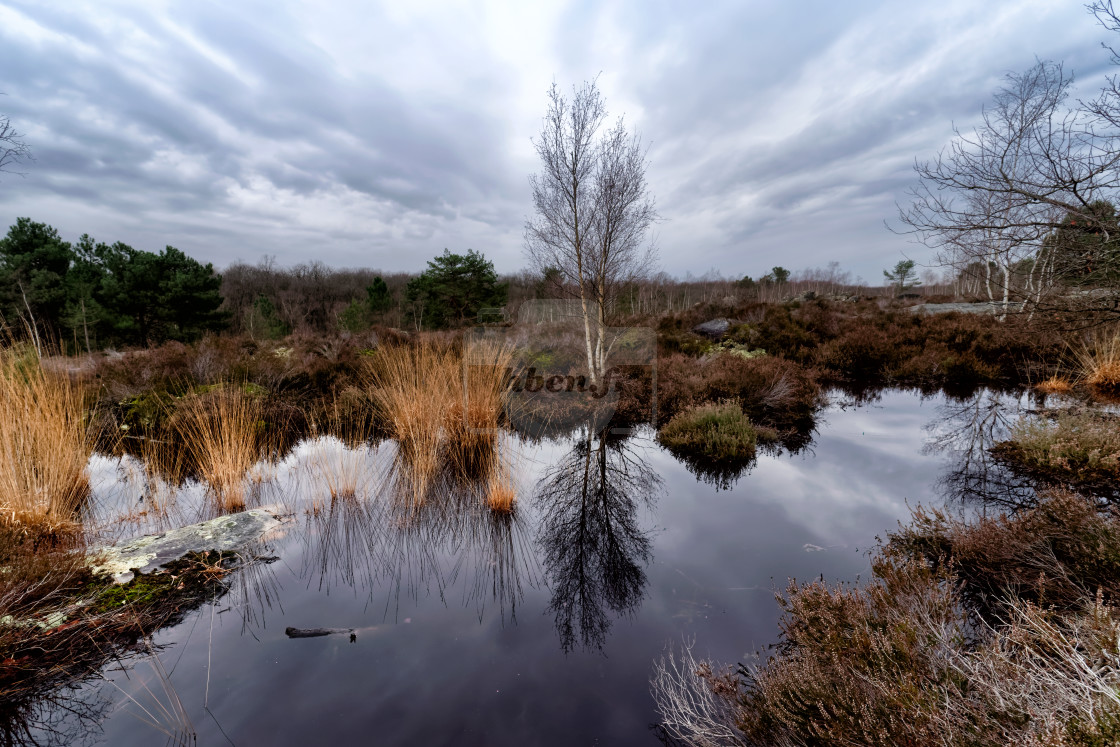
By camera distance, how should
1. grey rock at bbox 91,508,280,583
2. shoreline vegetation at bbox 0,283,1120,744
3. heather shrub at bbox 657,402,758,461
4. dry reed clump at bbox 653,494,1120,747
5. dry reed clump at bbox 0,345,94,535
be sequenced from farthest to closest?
heather shrub at bbox 657,402,758,461, dry reed clump at bbox 0,345,94,535, grey rock at bbox 91,508,280,583, shoreline vegetation at bbox 0,283,1120,744, dry reed clump at bbox 653,494,1120,747

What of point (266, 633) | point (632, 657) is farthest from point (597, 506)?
point (266, 633)

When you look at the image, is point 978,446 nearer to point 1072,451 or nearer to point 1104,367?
point 1072,451

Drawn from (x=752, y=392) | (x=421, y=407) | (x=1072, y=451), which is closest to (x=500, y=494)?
(x=421, y=407)

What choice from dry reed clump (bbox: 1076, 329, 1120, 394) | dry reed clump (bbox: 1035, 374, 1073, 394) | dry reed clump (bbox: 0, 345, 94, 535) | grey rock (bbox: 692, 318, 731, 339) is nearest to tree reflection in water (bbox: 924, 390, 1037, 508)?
dry reed clump (bbox: 1035, 374, 1073, 394)

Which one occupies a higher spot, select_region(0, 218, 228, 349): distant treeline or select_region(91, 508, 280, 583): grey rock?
select_region(0, 218, 228, 349): distant treeline

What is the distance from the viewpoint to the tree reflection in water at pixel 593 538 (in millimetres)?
3121

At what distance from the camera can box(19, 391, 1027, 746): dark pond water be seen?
2.27 metres

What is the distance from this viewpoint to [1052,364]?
1058 cm

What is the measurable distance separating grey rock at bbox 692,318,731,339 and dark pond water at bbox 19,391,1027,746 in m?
9.92

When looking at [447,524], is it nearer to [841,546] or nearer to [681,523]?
[681,523]

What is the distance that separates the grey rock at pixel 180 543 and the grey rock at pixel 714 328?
1410 centimetres

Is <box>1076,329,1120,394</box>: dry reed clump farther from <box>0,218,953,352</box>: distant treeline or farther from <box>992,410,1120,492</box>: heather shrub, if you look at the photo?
<box>0,218,953,352</box>: distant treeline

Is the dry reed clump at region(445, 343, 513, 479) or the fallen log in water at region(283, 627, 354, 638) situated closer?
the fallen log in water at region(283, 627, 354, 638)

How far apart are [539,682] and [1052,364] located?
47.9 feet
